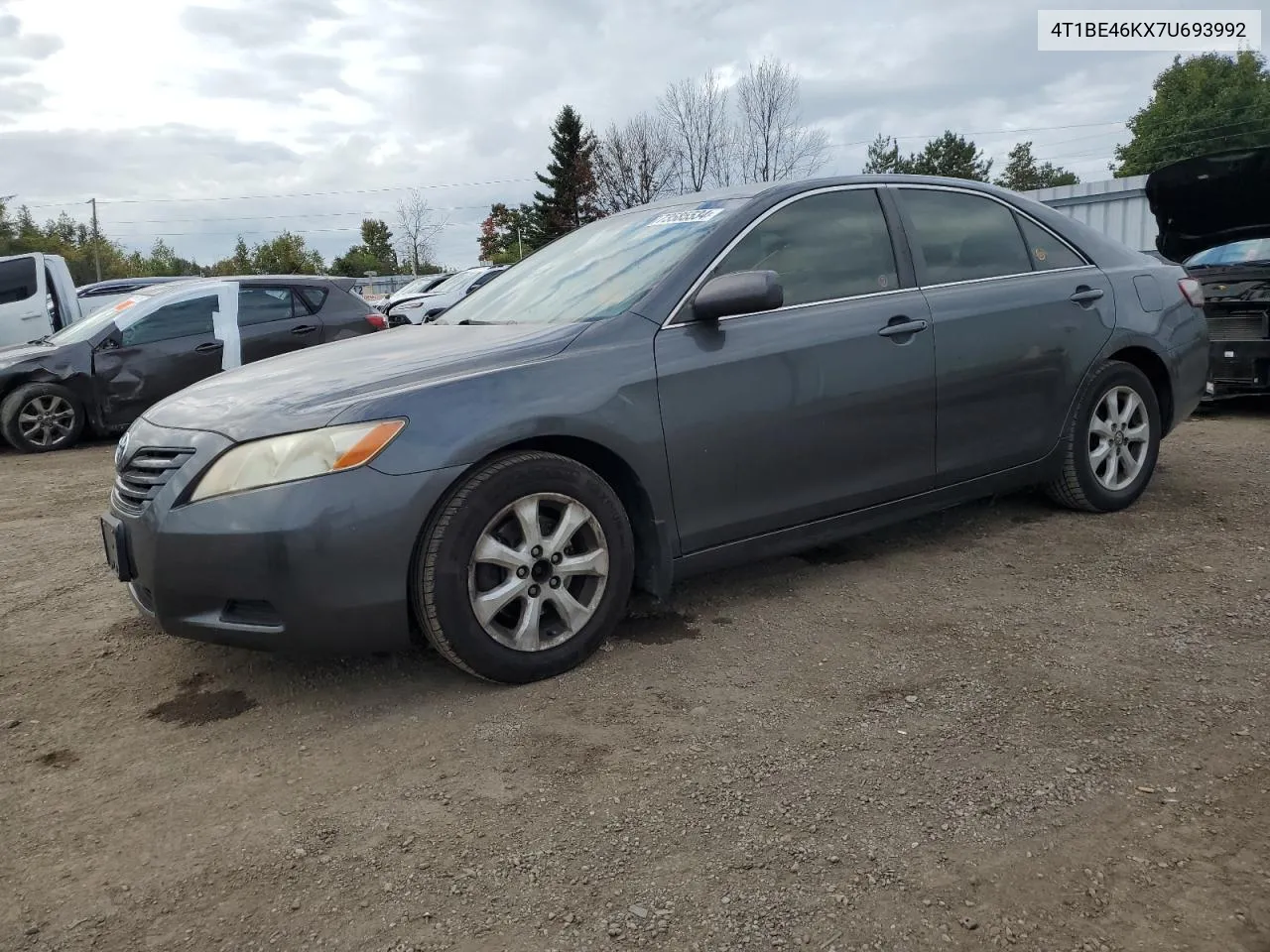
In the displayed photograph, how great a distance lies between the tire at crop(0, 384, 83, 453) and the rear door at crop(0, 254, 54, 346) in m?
2.39

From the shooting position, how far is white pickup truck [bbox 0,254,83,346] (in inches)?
410

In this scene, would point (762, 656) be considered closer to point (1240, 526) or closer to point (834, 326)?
point (834, 326)

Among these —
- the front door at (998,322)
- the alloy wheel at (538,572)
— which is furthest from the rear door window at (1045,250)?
the alloy wheel at (538,572)

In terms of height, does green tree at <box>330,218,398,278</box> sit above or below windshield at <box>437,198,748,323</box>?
above

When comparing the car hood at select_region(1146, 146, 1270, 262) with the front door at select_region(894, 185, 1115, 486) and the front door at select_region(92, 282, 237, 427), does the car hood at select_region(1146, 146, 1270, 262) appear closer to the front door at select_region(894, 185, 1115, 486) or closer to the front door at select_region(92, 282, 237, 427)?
the front door at select_region(894, 185, 1115, 486)

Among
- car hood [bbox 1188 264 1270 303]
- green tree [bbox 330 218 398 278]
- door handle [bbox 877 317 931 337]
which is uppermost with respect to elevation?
green tree [bbox 330 218 398 278]

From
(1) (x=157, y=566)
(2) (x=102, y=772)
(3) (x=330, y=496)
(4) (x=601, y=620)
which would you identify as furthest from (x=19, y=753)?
(4) (x=601, y=620)

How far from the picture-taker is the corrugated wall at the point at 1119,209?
18891 mm

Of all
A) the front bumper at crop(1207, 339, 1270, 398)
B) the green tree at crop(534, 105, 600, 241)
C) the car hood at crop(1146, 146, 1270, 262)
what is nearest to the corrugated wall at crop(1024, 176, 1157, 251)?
the car hood at crop(1146, 146, 1270, 262)

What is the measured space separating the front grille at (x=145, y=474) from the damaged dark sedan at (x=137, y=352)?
239 inches

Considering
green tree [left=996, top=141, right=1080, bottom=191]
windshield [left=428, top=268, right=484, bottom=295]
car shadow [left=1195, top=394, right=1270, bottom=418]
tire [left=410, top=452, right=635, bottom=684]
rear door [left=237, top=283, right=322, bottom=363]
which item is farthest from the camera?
green tree [left=996, top=141, right=1080, bottom=191]

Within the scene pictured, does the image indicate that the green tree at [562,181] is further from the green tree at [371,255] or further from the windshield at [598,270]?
the windshield at [598,270]

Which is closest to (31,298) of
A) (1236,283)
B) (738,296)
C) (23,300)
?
(23,300)

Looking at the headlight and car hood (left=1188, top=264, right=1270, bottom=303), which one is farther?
car hood (left=1188, top=264, right=1270, bottom=303)
